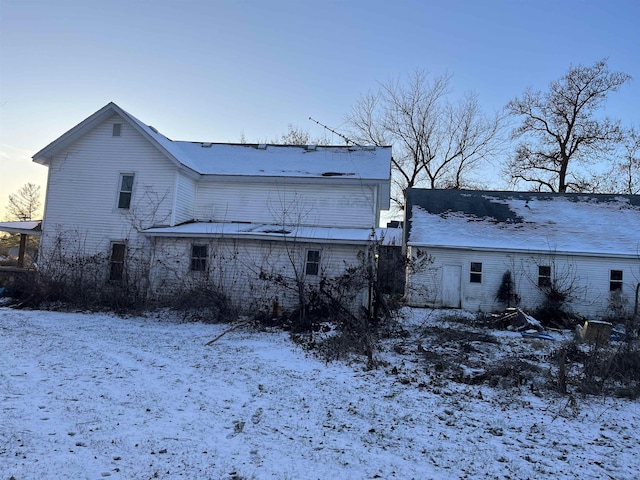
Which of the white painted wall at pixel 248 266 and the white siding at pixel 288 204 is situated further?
the white siding at pixel 288 204

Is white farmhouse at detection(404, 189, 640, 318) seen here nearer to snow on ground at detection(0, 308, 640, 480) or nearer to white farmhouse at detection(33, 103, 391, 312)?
white farmhouse at detection(33, 103, 391, 312)

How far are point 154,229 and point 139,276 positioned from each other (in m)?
1.77

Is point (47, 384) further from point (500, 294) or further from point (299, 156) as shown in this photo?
point (500, 294)

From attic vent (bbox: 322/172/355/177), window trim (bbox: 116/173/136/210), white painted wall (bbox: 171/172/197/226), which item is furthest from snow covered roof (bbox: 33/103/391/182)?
window trim (bbox: 116/173/136/210)

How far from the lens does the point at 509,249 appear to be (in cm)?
1809

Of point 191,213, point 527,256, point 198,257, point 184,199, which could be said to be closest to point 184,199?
point 184,199

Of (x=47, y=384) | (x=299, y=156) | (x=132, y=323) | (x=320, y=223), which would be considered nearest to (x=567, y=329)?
(x=320, y=223)

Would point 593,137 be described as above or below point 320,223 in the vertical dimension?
above

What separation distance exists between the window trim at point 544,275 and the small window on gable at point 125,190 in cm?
1698

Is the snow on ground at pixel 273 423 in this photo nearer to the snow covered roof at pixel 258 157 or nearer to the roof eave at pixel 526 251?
the snow covered roof at pixel 258 157

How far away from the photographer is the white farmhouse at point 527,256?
17.7 metres

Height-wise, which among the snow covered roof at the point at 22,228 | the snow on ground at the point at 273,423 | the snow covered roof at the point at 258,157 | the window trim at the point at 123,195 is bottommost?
the snow on ground at the point at 273,423

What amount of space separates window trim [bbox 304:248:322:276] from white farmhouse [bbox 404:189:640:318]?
216 inches

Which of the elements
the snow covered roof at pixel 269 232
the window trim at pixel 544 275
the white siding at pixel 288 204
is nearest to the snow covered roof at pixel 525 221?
the window trim at pixel 544 275
